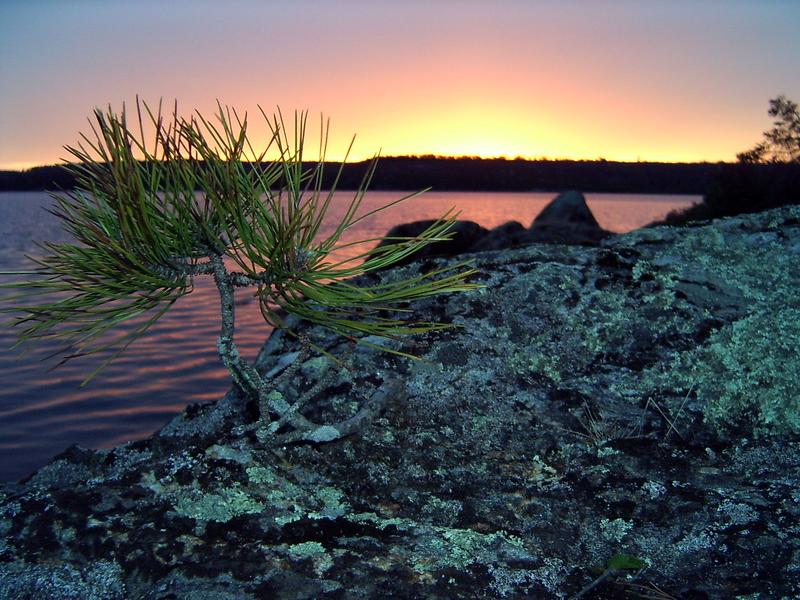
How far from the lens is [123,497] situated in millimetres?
2068

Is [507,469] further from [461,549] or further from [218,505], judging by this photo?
[218,505]

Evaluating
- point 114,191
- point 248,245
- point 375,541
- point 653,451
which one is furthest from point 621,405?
point 114,191

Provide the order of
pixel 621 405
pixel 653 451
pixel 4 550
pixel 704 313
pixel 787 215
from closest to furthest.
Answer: pixel 4 550 < pixel 653 451 < pixel 621 405 < pixel 704 313 < pixel 787 215

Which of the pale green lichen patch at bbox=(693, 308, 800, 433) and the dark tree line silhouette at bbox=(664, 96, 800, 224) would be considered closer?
the pale green lichen patch at bbox=(693, 308, 800, 433)

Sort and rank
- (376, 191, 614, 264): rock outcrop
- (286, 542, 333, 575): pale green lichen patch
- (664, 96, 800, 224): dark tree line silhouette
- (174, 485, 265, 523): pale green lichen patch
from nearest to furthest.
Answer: (286, 542, 333, 575): pale green lichen patch
(174, 485, 265, 523): pale green lichen patch
(376, 191, 614, 264): rock outcrop
(664, 96, 800, 224): dark tree line silhouette

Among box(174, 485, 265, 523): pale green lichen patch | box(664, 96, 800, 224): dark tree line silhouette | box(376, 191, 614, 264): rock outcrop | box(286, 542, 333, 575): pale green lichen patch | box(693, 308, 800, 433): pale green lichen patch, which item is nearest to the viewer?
box(286, 542, 333, 575): pale green lichen patch

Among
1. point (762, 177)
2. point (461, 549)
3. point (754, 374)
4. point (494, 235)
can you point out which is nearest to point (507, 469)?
point (461, 549)

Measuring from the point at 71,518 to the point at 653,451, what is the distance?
6.58ft

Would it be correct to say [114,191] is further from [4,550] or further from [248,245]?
[4,550]

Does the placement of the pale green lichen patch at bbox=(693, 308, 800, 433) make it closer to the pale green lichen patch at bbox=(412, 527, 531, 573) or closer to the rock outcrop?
the pale green lichen patch at bbox=(412, 527, 531, 573)

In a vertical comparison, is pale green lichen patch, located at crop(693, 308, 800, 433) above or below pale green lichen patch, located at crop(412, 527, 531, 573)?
above

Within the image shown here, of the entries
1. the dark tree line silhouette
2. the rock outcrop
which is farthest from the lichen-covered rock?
the dark tree line silhouette

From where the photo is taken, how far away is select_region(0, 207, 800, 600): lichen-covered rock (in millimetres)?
1810

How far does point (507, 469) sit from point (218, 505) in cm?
100
